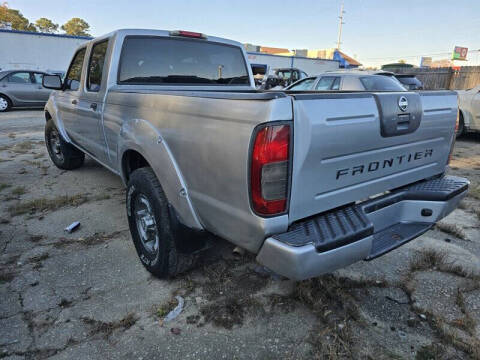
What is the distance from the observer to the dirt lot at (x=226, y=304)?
6.56ft

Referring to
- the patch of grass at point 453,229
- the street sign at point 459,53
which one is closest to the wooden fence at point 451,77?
the patch of grass at point 453,229

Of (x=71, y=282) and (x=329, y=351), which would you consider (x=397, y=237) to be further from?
(x=71, y=282)

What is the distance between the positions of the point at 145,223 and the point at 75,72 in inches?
112

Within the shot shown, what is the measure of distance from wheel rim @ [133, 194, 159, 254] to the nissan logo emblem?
6.03 feet

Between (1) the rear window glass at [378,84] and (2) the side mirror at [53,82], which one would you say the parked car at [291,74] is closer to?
(1) the rear window glass at [378,84]

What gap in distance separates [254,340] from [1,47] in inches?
1007

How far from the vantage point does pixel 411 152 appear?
2.32 meters

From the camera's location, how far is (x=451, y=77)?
1791 centimetres

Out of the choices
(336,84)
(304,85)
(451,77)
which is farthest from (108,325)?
(451,77)

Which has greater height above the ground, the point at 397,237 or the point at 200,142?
the point at 200,142

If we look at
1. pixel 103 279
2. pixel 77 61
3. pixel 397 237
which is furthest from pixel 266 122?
pixel 77 61

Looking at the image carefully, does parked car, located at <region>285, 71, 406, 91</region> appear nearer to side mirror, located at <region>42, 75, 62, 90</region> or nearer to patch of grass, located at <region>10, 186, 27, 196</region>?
side mirror, located at <region>42, 75, 62, 90</region>

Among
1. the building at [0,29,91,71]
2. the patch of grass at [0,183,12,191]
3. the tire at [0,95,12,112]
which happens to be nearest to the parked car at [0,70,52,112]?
the tire at [0,95,12,112]

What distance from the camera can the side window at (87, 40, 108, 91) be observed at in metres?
3.43
